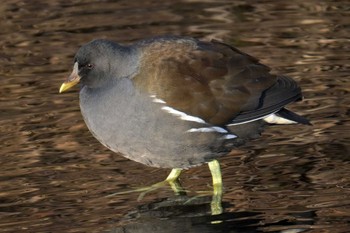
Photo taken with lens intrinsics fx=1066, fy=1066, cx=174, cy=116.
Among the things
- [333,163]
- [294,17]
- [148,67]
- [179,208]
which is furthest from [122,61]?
[294,17]

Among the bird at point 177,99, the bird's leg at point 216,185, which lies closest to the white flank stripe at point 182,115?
the bird at point 177,99

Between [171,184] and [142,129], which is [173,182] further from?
[142,129]

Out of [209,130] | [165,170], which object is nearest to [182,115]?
[209,130]

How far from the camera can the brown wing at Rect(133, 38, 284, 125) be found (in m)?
7.98

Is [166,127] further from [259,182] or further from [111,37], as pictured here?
[111,37]

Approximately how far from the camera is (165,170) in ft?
29.6

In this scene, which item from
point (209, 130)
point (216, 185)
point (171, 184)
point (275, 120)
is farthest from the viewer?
point (171, 184)

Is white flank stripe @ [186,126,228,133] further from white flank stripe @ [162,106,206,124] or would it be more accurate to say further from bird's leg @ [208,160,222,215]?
bird's leg @ [208,160,222,215]

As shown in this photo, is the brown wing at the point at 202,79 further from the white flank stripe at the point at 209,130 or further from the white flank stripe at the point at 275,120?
the white flank stripe at the point at 275,120

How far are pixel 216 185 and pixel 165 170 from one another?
2.96ft

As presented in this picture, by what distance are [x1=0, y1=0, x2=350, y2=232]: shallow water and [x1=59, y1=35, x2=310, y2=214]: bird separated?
0.41 m

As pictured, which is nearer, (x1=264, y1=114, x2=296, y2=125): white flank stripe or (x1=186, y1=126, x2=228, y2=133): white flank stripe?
(x1=186, y1=126, x2=228, y2=133): white flank stripe

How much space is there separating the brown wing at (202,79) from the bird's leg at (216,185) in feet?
1.23

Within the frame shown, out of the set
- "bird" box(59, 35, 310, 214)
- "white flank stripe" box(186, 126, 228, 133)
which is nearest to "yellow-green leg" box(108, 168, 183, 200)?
"bird" box(59, 35, 310, 214)
